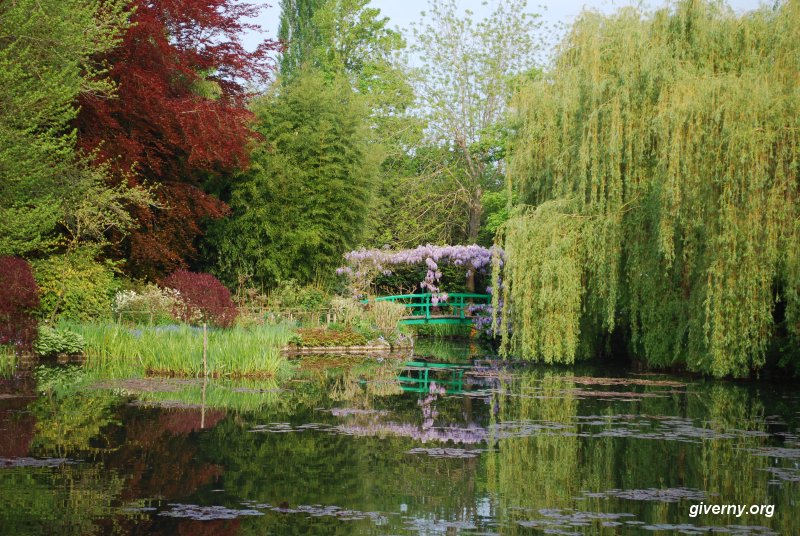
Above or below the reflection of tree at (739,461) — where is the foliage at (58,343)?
above

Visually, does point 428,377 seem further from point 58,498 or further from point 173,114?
point 58,498

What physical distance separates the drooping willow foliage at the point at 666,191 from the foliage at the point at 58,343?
29.2ft

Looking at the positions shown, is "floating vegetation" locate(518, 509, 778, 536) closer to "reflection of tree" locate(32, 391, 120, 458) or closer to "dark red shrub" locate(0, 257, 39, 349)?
"reflection of tree" locate(32, 391, 120, 458)

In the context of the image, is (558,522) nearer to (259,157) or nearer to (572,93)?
(572,93)

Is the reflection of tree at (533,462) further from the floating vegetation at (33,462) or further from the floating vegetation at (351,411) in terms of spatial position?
the floating vegetation at (33,462)

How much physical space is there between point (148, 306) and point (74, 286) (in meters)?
1.68

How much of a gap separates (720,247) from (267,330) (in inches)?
346

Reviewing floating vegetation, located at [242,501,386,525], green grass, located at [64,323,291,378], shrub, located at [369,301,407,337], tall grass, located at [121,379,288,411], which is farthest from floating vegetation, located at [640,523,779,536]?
shrub, located at [369,301,407,337]

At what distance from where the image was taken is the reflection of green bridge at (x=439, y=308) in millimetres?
32094

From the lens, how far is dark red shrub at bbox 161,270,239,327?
821 inches

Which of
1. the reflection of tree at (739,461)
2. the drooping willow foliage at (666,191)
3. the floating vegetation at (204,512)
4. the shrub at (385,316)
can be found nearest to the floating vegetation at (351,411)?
the reflection of tree at (739,461)

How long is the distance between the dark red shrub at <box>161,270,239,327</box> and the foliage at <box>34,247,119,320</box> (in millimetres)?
1448

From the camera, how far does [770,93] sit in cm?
1694

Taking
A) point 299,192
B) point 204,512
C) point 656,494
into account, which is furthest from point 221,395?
point 299,192
